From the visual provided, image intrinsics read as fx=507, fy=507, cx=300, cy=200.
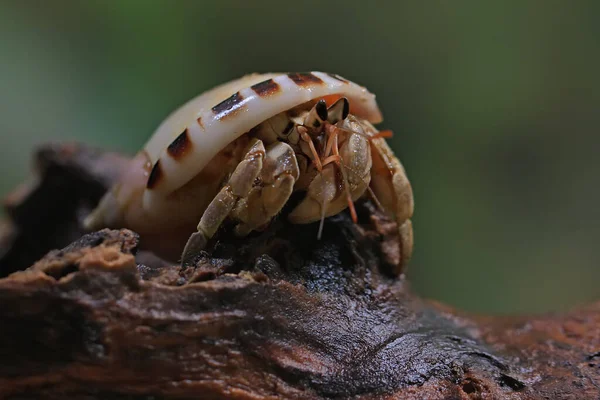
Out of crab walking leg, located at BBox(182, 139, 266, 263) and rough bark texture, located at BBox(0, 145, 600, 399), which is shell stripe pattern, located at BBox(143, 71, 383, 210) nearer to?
crab walking leg, located at BBox(182, 139, 266, 263)

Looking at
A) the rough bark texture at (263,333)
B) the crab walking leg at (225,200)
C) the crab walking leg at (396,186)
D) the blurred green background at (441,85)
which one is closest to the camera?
the rough bark texture at (263,333)

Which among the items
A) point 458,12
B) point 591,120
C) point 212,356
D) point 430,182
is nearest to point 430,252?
point 430,182

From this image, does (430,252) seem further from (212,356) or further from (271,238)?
(212,356)

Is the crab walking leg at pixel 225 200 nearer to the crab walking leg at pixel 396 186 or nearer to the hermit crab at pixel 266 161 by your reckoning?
the hermit crab at pixel 266 161

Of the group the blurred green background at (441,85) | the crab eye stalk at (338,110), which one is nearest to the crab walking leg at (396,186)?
the crab eye stalk at (338,110)

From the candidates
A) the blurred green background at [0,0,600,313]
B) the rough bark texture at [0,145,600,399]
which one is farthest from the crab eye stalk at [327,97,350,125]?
the blurred green background at [0,0,600,313]

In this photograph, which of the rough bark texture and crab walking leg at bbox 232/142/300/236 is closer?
the rough bark texture

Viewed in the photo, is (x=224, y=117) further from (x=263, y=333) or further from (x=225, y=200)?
(x=263, y=333)
